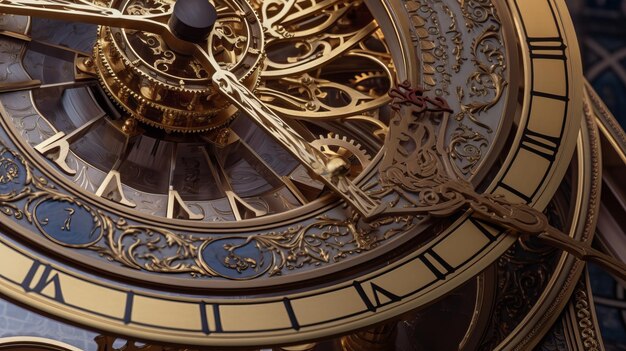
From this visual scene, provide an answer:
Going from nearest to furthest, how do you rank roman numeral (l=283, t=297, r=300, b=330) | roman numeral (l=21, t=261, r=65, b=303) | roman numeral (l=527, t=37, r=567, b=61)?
roman numeral (l=21, t=261, r=65, b=303) < roman numeral (l=283, t=297, r=300, b=330) < roman numeral (l=527, t=37, r=567, b=61)

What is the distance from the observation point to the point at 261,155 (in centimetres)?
480

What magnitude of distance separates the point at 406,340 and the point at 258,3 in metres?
1.28

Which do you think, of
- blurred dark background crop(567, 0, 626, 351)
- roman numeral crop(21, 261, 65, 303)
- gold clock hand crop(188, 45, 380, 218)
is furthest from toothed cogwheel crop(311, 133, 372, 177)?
blurred dark background crop(567, 0, 626, 351)

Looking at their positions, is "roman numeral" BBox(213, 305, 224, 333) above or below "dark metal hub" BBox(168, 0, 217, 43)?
below

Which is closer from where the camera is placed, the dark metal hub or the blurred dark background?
the dark metal hub

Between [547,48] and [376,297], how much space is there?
125 cm

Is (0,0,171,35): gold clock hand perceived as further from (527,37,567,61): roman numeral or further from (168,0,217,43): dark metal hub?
(527,37,567,61): roman numeral

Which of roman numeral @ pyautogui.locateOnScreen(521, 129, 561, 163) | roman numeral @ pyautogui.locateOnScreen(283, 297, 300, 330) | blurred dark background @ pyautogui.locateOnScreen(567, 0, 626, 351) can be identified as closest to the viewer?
roman numeral @ pyautogui.locateOnScreen(283, 297, 300, 330)

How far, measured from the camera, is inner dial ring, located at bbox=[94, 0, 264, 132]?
14.5ft

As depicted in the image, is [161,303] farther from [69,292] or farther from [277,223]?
[277,223]

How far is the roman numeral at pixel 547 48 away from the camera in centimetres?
457

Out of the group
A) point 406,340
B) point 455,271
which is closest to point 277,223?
point 455,271

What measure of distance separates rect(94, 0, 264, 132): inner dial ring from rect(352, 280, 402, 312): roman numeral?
957 millimetres

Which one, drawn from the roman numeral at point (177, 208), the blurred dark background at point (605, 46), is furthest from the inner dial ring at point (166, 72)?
the blurred dark background at point (605, 46)
